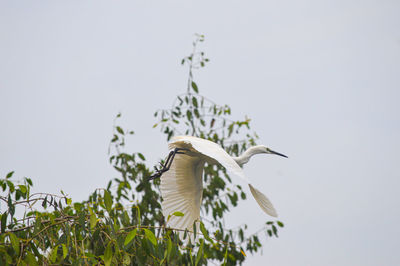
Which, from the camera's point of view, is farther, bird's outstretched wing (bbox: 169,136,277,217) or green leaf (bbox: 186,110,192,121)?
green leaf (bbox: 186,110,192,121)

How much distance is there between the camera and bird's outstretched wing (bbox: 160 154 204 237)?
180 inches

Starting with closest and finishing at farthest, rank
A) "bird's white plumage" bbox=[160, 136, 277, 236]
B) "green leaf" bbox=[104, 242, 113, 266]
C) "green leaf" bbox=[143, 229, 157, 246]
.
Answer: "green leaf" bbox=[104, 242, 113, 266]
"green leaf" bbox=[143, 229, 157, 246]
"bird's white plumage" bbox=[160, 136, 277, 236]

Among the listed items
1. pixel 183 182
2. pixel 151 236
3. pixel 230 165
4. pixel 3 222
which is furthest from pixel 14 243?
pixel 183 182

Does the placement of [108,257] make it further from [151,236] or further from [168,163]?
[168,163]

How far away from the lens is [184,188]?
4645 mm

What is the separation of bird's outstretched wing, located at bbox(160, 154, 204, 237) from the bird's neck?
36cm

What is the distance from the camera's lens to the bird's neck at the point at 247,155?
436 cm

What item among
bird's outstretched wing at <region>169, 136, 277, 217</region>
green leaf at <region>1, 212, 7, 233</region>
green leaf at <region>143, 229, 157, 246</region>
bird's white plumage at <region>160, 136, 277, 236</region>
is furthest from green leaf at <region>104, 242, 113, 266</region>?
bird's white plumage at <region>160, 136, 277, 236</region>

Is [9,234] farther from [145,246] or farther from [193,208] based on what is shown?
[193,208]

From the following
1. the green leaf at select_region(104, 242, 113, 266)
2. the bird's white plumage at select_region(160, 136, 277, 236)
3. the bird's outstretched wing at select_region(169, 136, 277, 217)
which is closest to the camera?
the green leaf at select_region(104, 242, 113, 266)

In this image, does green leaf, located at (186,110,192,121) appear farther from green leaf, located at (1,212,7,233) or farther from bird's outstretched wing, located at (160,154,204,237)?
green leaf, located at (1,212,7,233)

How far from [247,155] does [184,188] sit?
25.5 inches

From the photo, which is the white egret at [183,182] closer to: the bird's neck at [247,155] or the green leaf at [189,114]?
the bird's neck at [247,155]

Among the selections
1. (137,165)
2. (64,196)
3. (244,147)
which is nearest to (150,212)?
(137,165)
